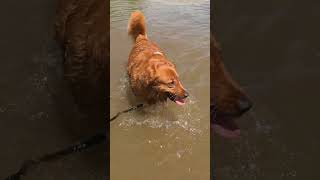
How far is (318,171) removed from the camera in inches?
213

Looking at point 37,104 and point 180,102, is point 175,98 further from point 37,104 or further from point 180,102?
point 37,104

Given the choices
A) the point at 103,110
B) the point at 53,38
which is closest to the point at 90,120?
the point at 103,110

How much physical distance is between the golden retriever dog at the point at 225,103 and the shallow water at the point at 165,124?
98mm

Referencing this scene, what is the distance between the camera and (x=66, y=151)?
18.0 feet

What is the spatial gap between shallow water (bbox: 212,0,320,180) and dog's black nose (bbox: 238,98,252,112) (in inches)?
3.1

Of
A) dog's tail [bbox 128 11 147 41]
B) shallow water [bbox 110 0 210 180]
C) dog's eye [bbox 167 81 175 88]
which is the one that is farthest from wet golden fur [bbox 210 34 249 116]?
dog's tail [bbox 128 11 147 41]

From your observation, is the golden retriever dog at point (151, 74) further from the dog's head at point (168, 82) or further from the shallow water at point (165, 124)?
the shallow water at point (165, 124)

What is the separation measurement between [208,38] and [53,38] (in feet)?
6.62

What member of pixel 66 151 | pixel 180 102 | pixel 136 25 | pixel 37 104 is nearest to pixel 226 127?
pixel 180 102

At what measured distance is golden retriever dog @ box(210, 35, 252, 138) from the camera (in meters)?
5.62

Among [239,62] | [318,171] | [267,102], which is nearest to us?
[318,171]

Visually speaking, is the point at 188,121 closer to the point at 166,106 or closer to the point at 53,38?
the point at 166,106

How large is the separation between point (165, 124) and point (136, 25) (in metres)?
1.30

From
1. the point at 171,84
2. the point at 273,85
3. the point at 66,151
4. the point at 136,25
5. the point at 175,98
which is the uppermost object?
the point at 136,25
